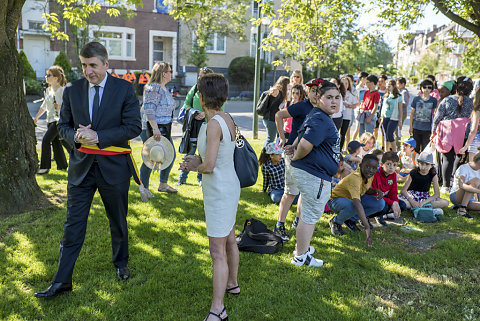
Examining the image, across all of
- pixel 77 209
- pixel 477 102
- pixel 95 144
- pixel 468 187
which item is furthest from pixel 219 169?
pixel 477 102

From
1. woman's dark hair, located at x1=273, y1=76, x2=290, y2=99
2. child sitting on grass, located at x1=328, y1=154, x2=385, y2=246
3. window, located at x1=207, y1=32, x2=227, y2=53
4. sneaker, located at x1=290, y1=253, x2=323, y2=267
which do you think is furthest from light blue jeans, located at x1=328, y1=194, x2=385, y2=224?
window, located at x1=207, y1=32, x2=227, y2=53

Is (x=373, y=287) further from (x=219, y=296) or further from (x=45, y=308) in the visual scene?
(x=45, y=308)

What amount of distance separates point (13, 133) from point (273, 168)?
12.7ft

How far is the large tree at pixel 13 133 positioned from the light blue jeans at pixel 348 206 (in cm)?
→ 415

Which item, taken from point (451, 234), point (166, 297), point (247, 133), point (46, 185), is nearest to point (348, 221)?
point (451, 234)

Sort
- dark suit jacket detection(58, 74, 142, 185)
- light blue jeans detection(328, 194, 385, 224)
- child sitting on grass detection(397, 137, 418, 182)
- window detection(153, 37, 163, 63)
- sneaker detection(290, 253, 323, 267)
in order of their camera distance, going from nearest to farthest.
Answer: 1. dark suit jacket detection(58, 74, 142, 185)
2. sneaker detection(290, 253, 323, 267)
3. light blue jeans detection(328, 194, 385, 224)
4. child sitting on grass detection(397, 137, 418, 182)
5. window detection(153, 37, 163, 63)

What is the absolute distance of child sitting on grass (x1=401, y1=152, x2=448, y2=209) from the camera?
657cm

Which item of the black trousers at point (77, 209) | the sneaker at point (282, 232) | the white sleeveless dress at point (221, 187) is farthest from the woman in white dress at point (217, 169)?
the sneaker at point (282, 232)

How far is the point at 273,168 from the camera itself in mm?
6926

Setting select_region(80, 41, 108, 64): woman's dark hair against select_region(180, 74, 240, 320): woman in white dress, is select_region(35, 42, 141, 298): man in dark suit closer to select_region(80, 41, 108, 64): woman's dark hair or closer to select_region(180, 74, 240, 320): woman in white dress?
select_region(80, 41, 108, 64): woman's dark hair

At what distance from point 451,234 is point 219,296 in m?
3.88

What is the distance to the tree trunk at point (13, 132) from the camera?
5461mm

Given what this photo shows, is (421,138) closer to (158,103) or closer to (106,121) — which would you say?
(158,103)

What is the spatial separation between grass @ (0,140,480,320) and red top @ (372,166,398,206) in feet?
1.97
